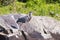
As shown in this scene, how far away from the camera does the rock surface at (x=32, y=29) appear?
271 inches

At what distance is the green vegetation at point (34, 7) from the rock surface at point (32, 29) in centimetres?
217

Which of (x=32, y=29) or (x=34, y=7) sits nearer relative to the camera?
(x=32, y=29)

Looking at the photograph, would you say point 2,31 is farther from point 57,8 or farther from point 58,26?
point 57,8

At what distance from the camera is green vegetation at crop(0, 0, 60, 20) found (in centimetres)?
993

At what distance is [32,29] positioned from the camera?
729 centimetres

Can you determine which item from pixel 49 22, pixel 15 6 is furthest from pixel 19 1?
pixel 49 22

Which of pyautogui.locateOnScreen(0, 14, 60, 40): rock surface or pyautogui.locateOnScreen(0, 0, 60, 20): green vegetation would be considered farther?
pyautogui.locateOnScreen(0, 0, 60, 20): green vegetation

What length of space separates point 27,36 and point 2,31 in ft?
2.24

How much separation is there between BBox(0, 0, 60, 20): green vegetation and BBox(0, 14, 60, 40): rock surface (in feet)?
7.11

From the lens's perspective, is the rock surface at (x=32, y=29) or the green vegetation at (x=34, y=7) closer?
the rock surface at (x=32, y=29)

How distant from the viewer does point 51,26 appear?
761 centimetres

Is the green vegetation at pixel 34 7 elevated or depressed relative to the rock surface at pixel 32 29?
depressed

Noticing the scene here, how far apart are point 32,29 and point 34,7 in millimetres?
3361

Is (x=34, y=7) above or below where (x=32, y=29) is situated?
below
